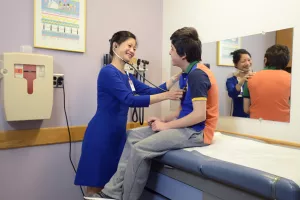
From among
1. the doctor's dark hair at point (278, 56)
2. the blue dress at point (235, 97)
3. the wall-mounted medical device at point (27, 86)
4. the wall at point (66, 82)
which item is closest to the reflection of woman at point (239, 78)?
the blue dress at point (235, 97)

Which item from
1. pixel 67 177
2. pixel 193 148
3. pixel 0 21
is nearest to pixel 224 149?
pixel 193 148

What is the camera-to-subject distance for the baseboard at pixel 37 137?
5.65 feet

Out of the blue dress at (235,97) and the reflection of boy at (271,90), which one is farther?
the blue dress at (235,97)

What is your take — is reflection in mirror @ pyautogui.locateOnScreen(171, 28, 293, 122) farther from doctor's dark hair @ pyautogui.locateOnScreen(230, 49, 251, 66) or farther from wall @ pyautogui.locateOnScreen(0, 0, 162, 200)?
wall @ pyautogui.locateOnScreen(0, 0, 162, 200)

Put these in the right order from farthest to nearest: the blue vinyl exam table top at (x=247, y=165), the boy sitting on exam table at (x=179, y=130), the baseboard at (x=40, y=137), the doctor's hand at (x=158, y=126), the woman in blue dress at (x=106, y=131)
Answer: the baseboard at (x=40, y=137), the woman in blue dress at (x=106, y=131), the doctor's hand at (x=158, y=126), the boy sitting on exam table at (x=179, y=130), the blue vinyl exam table top at (x=247, y=165)

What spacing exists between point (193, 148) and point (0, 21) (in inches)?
55.1

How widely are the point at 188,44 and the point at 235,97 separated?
0.57 metres

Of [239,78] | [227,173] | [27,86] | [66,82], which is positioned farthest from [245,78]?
[27,86]

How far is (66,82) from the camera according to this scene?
193 cm

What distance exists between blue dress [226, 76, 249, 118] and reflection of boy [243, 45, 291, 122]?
0.03 m

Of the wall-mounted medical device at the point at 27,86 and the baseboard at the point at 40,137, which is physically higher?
the wall-mounted medical device at the point at 27,86

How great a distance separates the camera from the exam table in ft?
2.86

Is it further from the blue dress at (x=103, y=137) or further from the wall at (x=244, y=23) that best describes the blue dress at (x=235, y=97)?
the blue dress at (x=103, y=137)

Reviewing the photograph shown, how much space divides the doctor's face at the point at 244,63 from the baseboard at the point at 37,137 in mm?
1194
